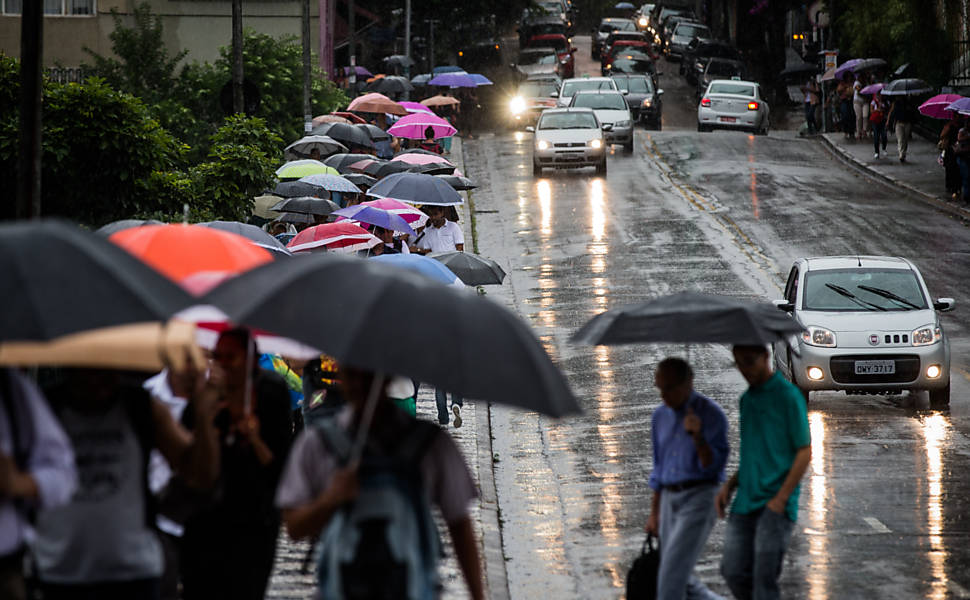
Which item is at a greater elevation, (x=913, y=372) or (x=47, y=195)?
(x=47, y=195)

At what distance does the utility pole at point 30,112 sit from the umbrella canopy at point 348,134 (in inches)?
713

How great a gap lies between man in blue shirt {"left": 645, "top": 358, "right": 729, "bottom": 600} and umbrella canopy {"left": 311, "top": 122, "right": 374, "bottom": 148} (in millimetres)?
20077

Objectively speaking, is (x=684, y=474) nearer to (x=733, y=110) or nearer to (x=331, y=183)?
(x=331, y=183)

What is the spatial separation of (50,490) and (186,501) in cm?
124

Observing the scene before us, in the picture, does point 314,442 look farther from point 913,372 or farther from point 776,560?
point 913,372

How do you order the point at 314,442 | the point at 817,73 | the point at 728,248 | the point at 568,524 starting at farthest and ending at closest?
the point at 817,73 → the point at 728,248 → the point at 568,524 → the point at 314,442

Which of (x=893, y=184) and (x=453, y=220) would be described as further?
(x=893, y=184)

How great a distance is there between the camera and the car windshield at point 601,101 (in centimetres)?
4284

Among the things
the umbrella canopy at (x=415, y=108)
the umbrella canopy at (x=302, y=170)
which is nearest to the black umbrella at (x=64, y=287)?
the umbrella canopy at (x=302, y=170)

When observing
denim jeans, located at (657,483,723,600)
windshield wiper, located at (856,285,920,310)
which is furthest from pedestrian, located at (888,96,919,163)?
denim jeans, located at (657,483,723,600)

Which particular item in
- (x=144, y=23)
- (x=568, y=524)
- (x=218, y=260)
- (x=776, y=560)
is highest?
(x=144, y=23)

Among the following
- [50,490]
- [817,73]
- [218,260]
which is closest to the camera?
[50,490]

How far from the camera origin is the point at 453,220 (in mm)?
19234

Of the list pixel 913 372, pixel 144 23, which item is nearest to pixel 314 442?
pixel 913 372
